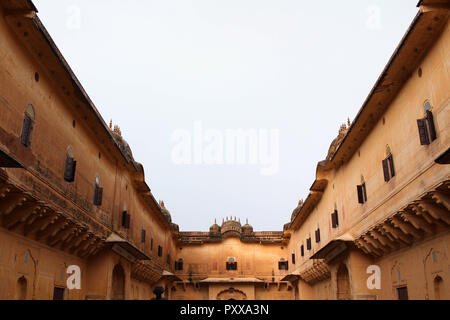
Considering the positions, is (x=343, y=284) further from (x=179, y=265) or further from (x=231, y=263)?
(x=179, y=265)

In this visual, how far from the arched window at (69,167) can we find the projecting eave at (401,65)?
30.4 feet

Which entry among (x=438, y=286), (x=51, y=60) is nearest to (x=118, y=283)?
(x=51, y=60)

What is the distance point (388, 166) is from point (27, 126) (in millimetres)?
10271

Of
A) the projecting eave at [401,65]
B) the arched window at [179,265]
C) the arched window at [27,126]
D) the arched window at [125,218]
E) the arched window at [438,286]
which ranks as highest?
the projecting eave at [401,65]

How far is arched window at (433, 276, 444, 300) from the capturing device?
413 inches

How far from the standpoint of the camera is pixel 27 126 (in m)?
10.1

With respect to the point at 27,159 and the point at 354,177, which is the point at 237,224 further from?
the point at 27,159

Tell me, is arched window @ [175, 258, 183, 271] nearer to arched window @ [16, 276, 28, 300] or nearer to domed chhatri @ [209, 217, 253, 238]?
domed chhatri @ [209, 217, 253, 238]

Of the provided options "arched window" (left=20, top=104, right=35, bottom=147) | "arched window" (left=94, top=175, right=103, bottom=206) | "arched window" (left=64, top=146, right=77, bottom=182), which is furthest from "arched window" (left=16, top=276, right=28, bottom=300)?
"arched window" (left=94, top=175, right=103, bottom=206)

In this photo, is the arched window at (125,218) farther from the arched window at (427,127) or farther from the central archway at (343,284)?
the arched window at (427,127)

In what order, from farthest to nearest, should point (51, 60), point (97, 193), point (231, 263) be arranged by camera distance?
point (231, 263)
point (97, 193)
point (51, 60)

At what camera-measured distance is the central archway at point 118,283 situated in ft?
59.1

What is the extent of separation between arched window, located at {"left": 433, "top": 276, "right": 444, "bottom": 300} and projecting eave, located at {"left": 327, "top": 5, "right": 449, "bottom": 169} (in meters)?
5.27

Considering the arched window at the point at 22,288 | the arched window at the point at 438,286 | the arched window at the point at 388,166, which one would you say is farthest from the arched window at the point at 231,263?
the arched window at the point at 22,288
